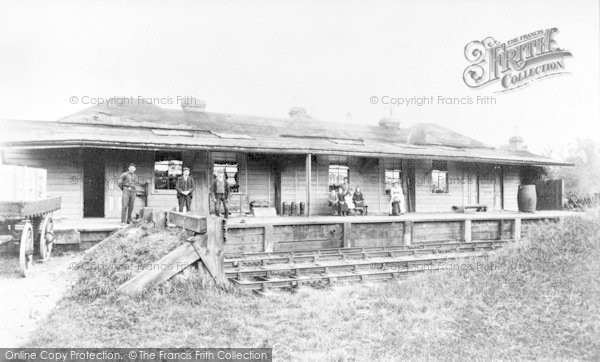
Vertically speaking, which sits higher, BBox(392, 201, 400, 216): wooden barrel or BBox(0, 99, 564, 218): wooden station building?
BBox(0, 99, 564, 218): wooden station building

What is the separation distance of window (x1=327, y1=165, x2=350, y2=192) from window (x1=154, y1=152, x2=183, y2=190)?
5.48 metres

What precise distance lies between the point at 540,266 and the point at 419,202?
11.6 meters

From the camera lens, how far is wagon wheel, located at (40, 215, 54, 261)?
8867mm

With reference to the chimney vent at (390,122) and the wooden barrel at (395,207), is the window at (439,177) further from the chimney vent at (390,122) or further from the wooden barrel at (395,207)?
→ the chimney vent at (390,122)

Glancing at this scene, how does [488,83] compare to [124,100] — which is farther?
[124,100]

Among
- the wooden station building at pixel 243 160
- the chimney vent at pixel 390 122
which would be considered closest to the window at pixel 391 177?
the wooden station building at pixel 243 160

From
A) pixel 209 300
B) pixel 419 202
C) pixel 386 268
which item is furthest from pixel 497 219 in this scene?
pixel 209 300

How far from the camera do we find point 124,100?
19.0 m

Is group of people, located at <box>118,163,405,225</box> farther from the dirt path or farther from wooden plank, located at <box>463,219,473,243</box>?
the dirt path

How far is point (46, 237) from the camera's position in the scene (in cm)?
933

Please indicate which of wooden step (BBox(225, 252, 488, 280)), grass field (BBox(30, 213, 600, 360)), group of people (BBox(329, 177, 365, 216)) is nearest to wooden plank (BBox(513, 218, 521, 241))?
wooden step (BBox(225, 252, 488, 280))

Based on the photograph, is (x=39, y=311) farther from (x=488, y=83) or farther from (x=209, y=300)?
(x=488, y=83)

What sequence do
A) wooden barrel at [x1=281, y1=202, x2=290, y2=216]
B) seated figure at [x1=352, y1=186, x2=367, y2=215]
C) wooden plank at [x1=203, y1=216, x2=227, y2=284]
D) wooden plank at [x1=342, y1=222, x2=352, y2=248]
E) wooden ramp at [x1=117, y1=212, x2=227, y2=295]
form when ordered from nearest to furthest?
wooden ramp at [x1=117, y1=212, x2=227, y2=295], wooden plank at [x1=203, y1=216, x2=227, y2=284], wooden plank at [x1=342, y1=222, x2=352, y2=248], wooden barrel at [x1=281, y1=202, x2=290, y2=216], seated figure at [x1=352, y1=186, x2=367, y2=215]

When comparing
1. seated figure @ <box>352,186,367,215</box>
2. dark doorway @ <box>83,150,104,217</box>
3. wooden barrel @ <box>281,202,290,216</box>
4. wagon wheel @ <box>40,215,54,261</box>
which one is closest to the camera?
wagon wheel @ <box>40,215,54,261</box>
